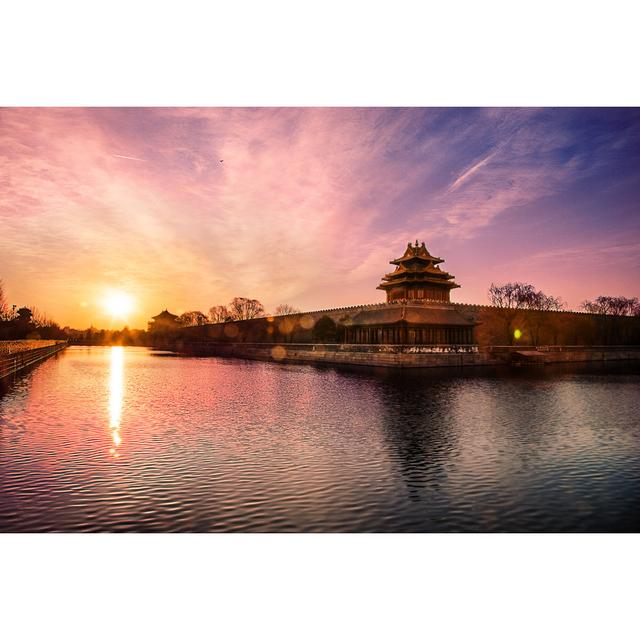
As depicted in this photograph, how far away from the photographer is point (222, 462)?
25.4 feet

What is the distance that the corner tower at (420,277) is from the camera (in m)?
39.5

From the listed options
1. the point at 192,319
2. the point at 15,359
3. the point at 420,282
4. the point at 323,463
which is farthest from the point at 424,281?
the point at 192,319

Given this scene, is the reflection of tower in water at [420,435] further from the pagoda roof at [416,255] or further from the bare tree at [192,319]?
the bare tree at [192,319]

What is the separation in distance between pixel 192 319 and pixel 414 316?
57.7 meters

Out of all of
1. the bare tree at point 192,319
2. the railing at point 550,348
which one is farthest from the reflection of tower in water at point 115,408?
the bare tree at point 192,319

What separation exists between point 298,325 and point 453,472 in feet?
119

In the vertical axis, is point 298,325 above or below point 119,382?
above

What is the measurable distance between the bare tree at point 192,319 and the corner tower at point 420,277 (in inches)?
1762

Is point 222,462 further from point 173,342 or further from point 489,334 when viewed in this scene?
point 173,342

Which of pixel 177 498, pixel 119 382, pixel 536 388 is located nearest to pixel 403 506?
pixel 177 498

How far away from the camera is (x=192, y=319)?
83.4 metres

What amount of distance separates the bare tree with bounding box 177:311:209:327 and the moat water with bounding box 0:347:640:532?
216 ft

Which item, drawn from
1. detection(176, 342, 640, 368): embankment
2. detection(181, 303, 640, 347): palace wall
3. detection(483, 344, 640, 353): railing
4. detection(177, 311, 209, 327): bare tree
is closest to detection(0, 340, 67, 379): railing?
detection(176, 342, 640, 368): embankment

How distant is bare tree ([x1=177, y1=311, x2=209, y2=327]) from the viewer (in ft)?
264
